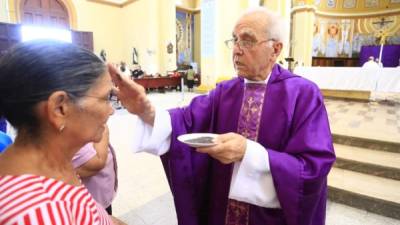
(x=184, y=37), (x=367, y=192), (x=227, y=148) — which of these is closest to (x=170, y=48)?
(x=184, y=37)

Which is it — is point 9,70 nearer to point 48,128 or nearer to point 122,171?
point 48,128

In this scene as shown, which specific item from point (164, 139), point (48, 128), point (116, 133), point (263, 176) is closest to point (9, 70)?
point (48, 128)

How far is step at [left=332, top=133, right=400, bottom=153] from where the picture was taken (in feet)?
10.9

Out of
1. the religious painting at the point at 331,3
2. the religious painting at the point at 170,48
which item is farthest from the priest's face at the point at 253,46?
the religious painting at the point at 331,3

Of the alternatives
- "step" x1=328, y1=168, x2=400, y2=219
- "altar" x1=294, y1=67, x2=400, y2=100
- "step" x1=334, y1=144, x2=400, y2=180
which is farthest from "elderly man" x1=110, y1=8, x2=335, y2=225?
"altar" x1=294, y1=67, x2=400, y2=100

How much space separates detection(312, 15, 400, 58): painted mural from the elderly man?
17.9 metres

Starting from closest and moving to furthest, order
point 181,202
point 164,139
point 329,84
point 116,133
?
1. point 164,139
2. point 181,202
3. point 116,133
4. point 329,84

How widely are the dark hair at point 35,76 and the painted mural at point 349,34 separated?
18872 millimetres

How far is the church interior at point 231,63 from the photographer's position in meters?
2.87

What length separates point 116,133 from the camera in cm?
556

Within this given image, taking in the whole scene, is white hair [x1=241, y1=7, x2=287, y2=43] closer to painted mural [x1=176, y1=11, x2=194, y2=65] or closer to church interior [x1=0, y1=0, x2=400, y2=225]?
church interior [x1=0, y1=0, x2=400, y2=225]

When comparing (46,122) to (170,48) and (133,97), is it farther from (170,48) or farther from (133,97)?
(170,48)

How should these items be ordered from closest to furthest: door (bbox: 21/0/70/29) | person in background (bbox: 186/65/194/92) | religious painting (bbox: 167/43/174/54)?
door (bbox: 21/0/70/29) → person in background (bbox: 186/65/194/92) → religious painting (bbox: 167/43/174/54)

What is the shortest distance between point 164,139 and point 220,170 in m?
0.38
